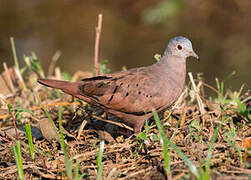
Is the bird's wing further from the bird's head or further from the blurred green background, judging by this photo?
the blurred green background

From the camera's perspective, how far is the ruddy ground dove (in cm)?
354

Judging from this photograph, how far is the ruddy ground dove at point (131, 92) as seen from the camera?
3.54 metres

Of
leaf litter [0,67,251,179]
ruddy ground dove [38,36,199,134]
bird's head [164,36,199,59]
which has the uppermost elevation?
bird's head [164,36,199,59]

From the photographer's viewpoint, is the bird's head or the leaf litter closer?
the leaf litter

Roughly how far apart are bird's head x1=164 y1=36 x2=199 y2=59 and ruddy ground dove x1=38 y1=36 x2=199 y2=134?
32cm

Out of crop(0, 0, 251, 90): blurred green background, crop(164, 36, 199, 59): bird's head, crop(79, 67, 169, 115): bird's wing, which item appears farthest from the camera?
crop(0, 0, 251, 90): blurred green background

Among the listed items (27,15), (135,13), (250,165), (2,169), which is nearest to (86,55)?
(135,13)

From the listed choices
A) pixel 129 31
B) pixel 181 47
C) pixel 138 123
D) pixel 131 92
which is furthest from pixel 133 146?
pixel 129 31

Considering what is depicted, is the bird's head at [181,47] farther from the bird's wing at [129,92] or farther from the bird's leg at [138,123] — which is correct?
the bird's leg at [138,123]

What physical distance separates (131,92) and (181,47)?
2.62 feet

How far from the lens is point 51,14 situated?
Answer: 452 inches

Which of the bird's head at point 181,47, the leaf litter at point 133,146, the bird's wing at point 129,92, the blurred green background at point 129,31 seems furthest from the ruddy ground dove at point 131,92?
the blurred green background at point 129,31

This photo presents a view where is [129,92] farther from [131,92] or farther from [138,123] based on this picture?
[138,123]

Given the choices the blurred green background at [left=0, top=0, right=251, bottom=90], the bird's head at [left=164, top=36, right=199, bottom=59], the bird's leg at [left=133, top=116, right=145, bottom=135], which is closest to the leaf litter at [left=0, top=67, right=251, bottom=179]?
the bird's leg at [left=133, top=116, right=145, bottom=135]
